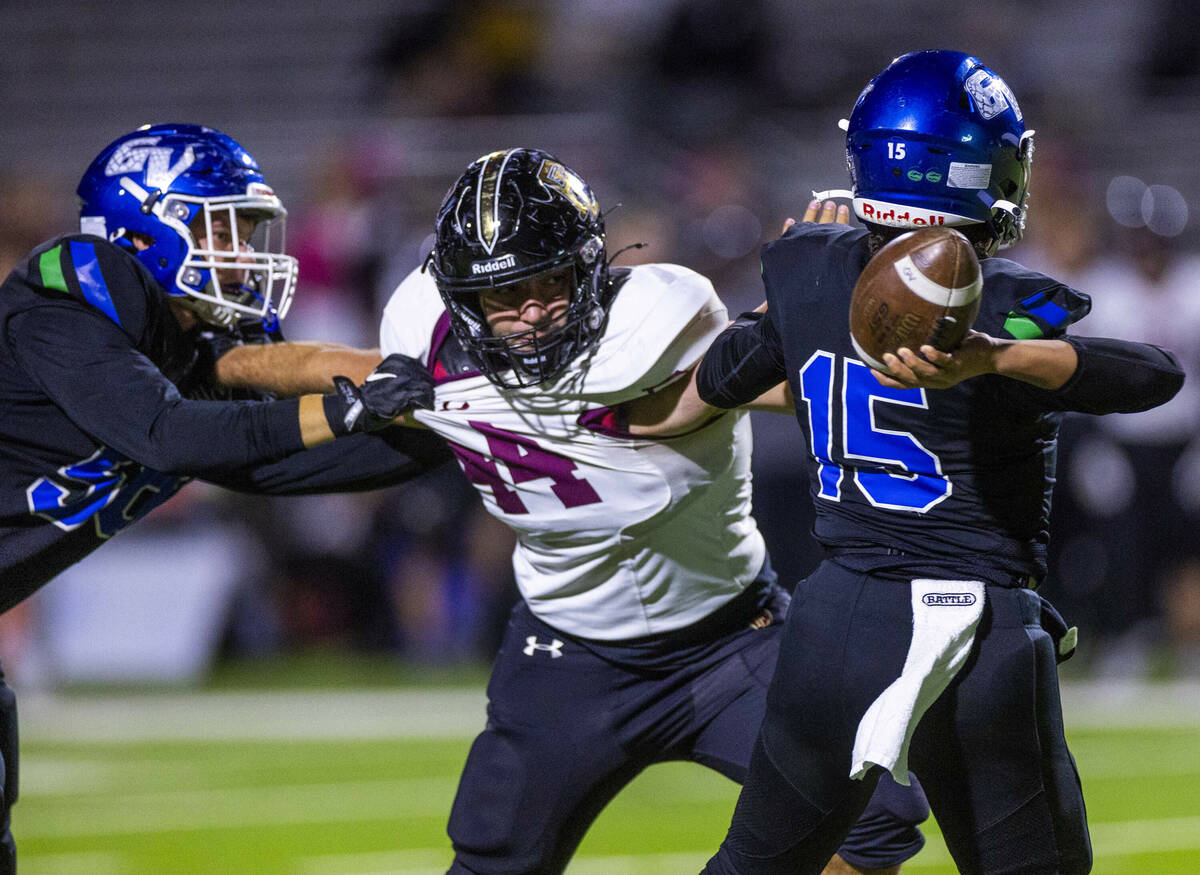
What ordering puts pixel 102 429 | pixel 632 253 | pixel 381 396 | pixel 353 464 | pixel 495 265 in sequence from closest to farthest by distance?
pixel 495 265 < pixel 381 396 < pixel 102 429 < pixel 353 464 < pixel 632 253

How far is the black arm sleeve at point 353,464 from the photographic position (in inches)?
115

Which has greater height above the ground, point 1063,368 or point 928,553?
point 1063,368

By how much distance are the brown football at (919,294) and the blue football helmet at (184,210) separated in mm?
1630

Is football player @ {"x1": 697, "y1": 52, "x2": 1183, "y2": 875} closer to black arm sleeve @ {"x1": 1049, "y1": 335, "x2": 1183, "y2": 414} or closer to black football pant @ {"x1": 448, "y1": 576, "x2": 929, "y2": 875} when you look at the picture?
black arm sleeve @ {"x1": 1049, "y1": 335, "x2": 1183, "y2": 414}

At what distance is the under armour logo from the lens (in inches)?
113

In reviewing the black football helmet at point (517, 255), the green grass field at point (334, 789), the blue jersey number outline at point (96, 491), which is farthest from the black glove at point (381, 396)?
the green grass field at point (334, 789)

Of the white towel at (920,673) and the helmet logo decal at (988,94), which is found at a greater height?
the helmet logo decal at (988,94)

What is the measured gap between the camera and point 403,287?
289 centimetres

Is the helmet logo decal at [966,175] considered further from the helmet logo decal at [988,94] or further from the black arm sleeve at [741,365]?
the black arm sleeve at [741,365]

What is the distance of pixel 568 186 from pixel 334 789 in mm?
2824

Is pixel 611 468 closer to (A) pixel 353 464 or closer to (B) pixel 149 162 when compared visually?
(A) pixel 353 464

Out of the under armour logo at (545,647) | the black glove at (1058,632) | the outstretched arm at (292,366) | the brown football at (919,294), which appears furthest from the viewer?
the outstretched arm at (292,366)

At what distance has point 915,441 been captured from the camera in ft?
7.15

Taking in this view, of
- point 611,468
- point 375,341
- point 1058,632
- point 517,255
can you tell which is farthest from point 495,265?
point 375,341
